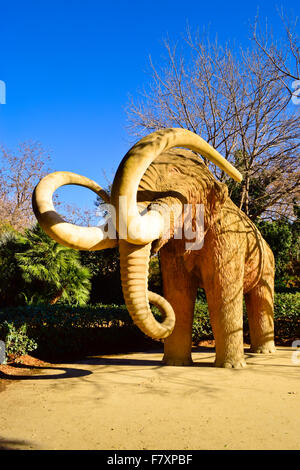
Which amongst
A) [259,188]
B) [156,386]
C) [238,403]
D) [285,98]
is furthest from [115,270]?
[238,403]

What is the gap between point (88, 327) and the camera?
6.75m

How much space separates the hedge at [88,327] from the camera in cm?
615

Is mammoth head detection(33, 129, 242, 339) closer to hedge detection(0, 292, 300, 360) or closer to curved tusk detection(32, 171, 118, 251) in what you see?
curved tusk detection(32, 171, 118, 251)

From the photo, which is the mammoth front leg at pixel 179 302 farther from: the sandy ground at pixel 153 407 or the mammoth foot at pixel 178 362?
the sandy ground at pixel 153 407

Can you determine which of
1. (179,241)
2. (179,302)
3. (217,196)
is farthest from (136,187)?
(179,302)

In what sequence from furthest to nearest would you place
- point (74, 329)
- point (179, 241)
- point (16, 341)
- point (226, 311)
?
point (74, 329), point (16, 341), point (226, 311), point (179, 241)

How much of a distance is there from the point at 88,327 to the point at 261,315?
285cm

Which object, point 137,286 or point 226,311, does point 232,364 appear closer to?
point 226,311

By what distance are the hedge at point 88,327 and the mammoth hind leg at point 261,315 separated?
1763 mm

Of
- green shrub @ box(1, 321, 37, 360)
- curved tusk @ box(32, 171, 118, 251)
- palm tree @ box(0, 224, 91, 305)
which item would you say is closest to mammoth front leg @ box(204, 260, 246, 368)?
curved tusk @ box(32, 171, 118, 251)

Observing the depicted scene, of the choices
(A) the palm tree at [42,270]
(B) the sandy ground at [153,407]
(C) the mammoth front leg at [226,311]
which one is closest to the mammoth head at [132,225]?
(B) the sandy ground at [153,407]

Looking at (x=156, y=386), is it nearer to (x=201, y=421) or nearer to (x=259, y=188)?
(x=201, y=421)

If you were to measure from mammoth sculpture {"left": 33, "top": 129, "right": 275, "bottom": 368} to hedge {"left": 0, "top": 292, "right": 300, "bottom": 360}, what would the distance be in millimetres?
1822

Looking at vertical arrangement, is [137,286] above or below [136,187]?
below
